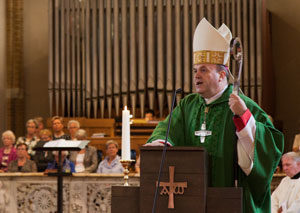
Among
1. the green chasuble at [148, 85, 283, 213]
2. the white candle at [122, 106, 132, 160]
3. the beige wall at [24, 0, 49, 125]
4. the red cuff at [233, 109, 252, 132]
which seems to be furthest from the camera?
the beige wall at [24, 0, 49, 125]

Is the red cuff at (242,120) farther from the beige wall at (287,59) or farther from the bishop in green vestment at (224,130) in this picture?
the beige wall at (287,59)

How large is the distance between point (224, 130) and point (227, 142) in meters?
0.09

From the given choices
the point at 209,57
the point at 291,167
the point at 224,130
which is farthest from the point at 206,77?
the point at 291,167

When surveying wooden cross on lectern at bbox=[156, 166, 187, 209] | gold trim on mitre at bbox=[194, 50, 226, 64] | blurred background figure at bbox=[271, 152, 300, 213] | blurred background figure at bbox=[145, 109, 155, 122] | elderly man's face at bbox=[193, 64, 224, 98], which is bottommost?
blurred background figure at bbox=[271, 152, 300, 213]

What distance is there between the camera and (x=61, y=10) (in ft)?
38.8

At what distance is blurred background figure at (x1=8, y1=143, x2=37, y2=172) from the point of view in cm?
817

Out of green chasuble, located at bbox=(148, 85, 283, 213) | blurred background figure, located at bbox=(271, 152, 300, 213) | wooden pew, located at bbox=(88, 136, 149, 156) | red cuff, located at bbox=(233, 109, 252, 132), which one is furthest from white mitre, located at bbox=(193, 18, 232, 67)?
wooden pew, located at bbox=(88, 136, 149, 156)

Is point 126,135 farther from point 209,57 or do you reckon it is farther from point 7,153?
point 7,153

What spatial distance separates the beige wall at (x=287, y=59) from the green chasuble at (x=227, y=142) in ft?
25.9

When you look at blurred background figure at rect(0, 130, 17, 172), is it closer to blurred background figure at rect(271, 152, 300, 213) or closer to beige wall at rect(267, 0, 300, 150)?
blurred background figure at rect(271, 152, 300, 213)

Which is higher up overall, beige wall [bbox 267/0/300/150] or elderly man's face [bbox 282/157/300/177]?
beige wall [bbox 267/0/300/150]

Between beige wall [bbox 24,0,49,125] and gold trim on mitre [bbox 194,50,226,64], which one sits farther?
beige wall [bbox 24,0,49,125]

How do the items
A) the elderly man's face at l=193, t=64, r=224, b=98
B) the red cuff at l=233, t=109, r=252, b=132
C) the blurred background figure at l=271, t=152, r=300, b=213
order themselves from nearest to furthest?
the red cuff at l=233, t=109, r=252, b=132
the elderly man's face at l=193, t=64, r=224, b=98
the blurred background figure at l=271, t=152, r=300, b=213

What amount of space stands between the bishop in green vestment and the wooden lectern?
24 cm
